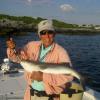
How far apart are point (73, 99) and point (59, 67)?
194cm

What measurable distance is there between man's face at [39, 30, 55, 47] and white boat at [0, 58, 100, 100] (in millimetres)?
3367

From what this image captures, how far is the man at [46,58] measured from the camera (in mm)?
4941

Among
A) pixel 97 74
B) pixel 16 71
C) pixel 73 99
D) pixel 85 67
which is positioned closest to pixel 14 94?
pixel 73 99

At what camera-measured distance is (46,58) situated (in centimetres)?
502

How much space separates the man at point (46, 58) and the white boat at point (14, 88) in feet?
10.1

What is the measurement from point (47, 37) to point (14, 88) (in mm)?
4314

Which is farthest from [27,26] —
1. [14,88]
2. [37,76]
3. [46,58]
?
[37,76]

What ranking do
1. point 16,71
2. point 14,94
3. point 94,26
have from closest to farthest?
point 14,94, point 16,71, point 94,26

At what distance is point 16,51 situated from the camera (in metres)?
5.04

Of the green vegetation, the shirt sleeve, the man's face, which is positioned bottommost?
the green vegetation

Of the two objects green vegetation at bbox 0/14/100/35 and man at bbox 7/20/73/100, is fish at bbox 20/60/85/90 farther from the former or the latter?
green vegetation at bbox 0/14/100/35

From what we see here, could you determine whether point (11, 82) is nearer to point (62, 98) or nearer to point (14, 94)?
point (14, 94)

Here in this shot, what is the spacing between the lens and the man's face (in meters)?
4.96

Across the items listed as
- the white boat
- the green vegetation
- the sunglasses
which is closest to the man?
the sunglasses
